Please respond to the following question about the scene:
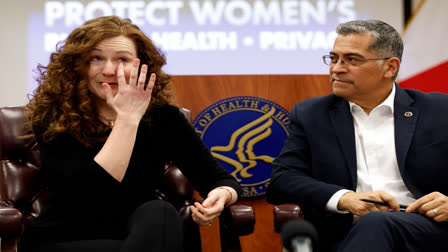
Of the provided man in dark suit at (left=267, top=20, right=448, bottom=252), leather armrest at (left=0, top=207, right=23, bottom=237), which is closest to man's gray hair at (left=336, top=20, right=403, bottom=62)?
man in dark suit at (left=267, top=20, right=448, bottom=252)

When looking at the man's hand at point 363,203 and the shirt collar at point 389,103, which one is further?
the shirt collar at point 389,103

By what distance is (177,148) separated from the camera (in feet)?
6.38

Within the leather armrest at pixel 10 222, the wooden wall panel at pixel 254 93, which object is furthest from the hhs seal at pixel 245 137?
the leather armrest at pixel 10 222

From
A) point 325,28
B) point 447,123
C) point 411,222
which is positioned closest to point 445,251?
point 411,222

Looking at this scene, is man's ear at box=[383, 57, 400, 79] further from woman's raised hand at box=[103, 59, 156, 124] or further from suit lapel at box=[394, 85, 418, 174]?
woman's raised hand at box=[103, 59, 156, 124]

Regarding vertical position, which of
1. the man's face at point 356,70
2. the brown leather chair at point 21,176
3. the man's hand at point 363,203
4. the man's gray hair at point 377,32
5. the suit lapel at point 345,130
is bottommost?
the brown leather chair at point 21,176

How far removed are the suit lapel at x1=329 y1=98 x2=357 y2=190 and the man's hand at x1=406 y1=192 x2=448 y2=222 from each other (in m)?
0.28

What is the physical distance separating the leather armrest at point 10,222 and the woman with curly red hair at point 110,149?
5 centimetres

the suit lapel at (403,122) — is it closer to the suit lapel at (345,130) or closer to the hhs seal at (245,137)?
the suit lapel at (345,130)

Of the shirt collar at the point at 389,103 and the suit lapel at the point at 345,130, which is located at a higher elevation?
the shirt collar at the point at 389,103

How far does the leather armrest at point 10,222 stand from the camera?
1.59 metres

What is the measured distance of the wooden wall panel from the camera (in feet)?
8.75

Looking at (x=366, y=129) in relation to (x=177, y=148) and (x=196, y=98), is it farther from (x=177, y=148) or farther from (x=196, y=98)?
(x=196, y=98)

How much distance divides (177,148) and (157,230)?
60 centimetres
